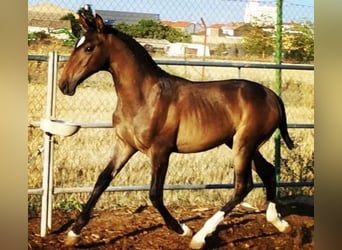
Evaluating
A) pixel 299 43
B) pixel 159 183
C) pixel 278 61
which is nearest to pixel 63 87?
pixel 159 183

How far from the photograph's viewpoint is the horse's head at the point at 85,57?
324 cm

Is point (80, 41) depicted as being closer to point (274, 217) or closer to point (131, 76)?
point (131, 76)

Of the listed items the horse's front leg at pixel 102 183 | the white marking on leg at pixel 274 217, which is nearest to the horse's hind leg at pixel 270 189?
the white marking on leg at pixel 274 217

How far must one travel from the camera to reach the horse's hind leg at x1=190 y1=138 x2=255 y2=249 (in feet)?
11.3

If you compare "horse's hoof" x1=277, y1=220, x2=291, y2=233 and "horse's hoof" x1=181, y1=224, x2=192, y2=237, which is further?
"horse's hoof" x1=277, y1=220, x2=291, y2=233

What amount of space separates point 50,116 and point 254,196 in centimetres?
123

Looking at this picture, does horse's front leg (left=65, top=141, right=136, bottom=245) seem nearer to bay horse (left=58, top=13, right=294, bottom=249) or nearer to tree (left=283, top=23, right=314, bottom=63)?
bay horse (left=58, top=13, right=294, bottom=249)

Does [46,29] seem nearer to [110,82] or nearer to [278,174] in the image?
[110,82]

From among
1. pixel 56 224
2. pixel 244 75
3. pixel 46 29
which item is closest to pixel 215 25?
pixel 244 75

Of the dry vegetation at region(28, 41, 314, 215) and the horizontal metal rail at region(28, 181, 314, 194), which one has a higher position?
the dry vegetation at region(28, 41, 314, 215)

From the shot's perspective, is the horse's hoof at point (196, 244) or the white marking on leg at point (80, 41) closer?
the white marking on leg at point (80, 41)

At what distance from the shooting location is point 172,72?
3398 millimetres

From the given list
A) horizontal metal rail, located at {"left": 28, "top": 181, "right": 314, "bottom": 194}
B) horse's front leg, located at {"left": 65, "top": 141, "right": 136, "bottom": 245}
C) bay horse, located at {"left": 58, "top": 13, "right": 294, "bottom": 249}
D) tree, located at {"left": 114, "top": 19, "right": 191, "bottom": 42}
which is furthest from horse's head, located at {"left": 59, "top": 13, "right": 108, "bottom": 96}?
horizontal metal rail, located at {"left": 28, "top": 181, "right": 314, "bottom": 194}

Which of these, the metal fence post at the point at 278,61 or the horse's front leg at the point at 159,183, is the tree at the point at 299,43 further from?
the horse's front leg at the point at 159,183
